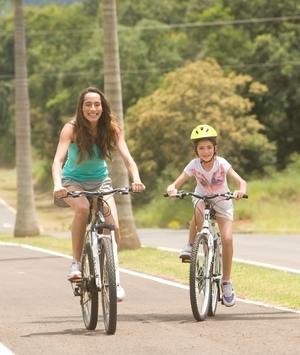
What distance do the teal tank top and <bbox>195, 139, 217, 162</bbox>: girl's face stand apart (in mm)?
1103

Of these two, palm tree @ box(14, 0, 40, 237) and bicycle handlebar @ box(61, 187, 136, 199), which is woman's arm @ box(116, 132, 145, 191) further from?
palm tree @ box(14, 0, 40, 237)

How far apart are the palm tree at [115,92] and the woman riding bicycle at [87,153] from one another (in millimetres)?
11737

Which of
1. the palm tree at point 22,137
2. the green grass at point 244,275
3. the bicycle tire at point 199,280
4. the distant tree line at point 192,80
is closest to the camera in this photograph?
the bicycle tire at point 199,280

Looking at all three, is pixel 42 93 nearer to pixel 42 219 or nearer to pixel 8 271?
pixel 42 219

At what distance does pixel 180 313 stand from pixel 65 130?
86.1 inches

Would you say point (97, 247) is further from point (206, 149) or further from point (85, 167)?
point (206, 149)

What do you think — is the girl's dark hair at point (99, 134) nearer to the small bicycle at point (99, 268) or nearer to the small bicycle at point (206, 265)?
the small bicycle at point (99, 268)

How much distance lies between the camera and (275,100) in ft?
181

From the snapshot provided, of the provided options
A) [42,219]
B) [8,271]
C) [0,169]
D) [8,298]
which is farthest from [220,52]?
[8,298]

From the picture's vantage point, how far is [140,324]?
9.73 m

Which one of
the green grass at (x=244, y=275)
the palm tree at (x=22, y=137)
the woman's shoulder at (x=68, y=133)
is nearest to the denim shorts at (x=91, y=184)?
the woman's shoulder at (x=68, y=133)

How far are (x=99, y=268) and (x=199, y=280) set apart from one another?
4.34ft

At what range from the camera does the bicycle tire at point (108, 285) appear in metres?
8.84

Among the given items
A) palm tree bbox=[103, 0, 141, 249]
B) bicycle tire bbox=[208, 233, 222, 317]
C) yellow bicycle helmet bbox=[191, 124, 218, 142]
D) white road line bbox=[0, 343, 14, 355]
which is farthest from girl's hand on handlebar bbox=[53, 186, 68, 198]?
palm tree bbox=[103, 0, 141, 249]
